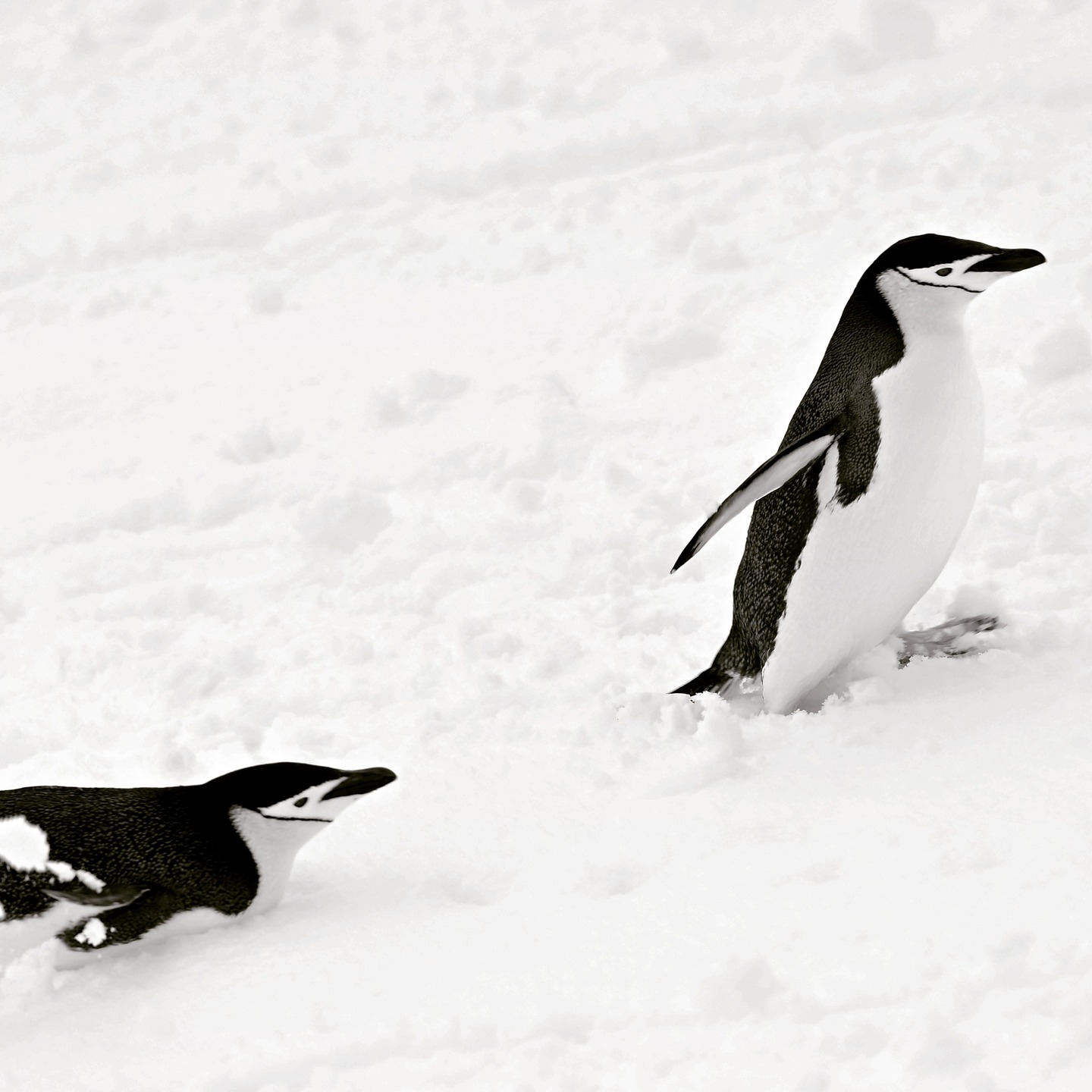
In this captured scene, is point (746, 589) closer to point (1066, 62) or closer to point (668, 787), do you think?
point (668, 787)

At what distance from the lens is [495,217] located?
15.4 feet

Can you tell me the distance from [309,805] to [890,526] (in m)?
1.04

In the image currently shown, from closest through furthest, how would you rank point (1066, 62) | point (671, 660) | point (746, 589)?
point (746, 589)
point (671, 660)
point (1066, 62)

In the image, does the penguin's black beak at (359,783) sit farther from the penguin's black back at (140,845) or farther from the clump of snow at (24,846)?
the clump of snow at (24,846)

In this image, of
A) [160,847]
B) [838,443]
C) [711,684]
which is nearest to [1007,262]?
[838,443]

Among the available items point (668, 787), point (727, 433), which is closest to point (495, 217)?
point (727, 433)

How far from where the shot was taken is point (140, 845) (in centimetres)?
210

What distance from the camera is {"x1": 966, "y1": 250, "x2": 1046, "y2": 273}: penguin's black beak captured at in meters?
2.31

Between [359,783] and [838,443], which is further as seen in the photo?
[838,443]

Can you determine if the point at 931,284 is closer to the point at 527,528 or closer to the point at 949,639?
the point at 949,639

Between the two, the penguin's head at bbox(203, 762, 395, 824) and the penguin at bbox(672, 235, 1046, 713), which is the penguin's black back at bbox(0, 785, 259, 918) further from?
the penguin at bbox(672, 235, 1046, 713)

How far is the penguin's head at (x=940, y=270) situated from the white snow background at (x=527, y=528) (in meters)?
0.59

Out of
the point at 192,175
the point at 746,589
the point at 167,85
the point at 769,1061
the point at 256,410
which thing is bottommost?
the point at 769,1061

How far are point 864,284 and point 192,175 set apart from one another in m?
3.41
